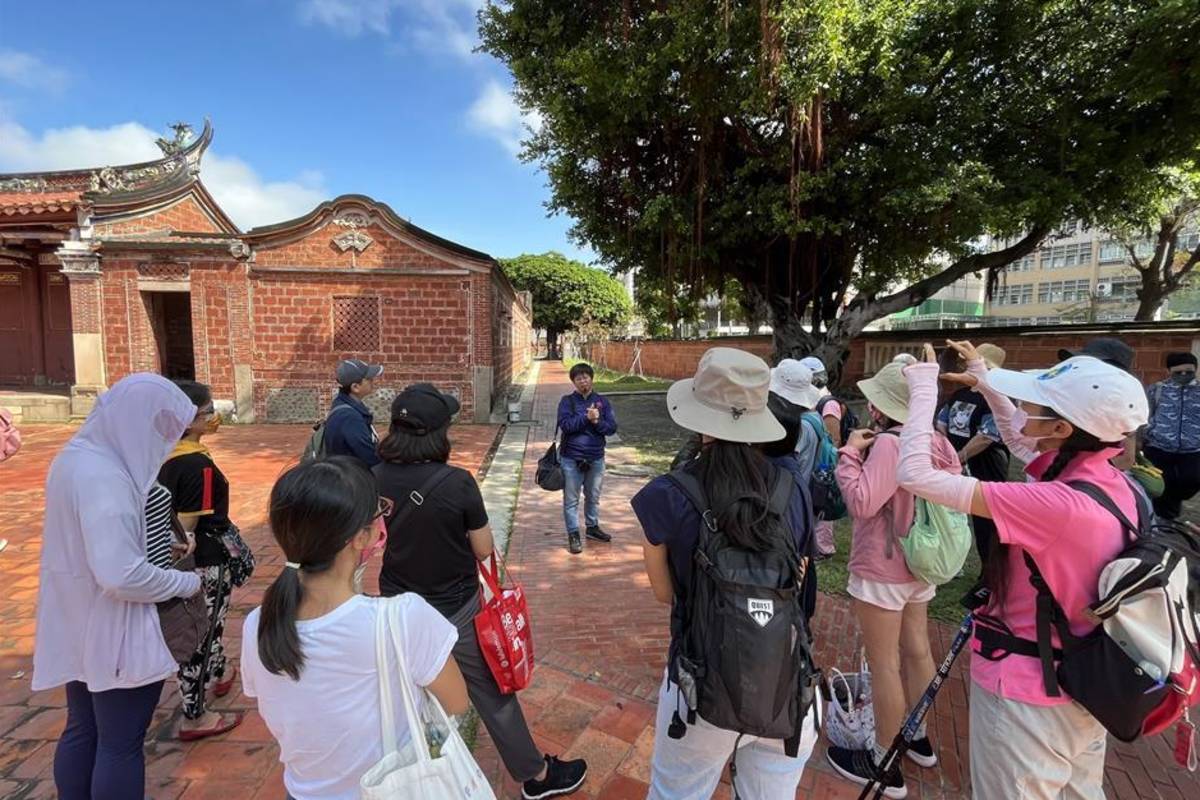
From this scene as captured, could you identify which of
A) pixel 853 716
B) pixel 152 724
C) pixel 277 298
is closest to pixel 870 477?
pixel 853 716

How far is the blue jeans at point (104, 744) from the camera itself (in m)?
1.92

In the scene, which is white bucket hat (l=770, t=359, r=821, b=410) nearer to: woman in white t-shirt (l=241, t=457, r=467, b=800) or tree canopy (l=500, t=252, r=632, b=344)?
woman in white t-shirt (l=241, t=457, r=467, b=800)

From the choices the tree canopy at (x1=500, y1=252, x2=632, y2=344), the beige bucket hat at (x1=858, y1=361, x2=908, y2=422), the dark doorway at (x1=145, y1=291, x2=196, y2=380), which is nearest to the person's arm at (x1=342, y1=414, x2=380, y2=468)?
the beige bucket hat at (x1=858, y1=361, x2=908, y2=422)

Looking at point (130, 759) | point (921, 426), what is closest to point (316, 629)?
point (130, 759)

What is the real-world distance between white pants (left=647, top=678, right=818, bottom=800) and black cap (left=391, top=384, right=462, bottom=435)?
1234 mm

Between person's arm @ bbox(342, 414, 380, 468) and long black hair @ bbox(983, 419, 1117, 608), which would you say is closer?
long black hair @ bbox(983, 419, 1117, 608)

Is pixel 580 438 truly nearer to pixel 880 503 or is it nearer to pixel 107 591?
pixel 880 503

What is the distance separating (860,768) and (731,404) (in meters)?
2.01

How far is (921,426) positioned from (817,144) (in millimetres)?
8142

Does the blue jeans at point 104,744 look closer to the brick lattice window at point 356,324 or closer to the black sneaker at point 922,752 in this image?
the black sneaker at point 922,752

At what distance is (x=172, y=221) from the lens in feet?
47.0

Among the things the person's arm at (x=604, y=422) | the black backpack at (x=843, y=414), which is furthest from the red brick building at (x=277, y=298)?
the black backpack at (x=843, y=414)

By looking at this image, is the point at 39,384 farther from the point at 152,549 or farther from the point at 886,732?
the point at 886,732

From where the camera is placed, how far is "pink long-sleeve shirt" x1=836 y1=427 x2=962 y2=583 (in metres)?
2.31
